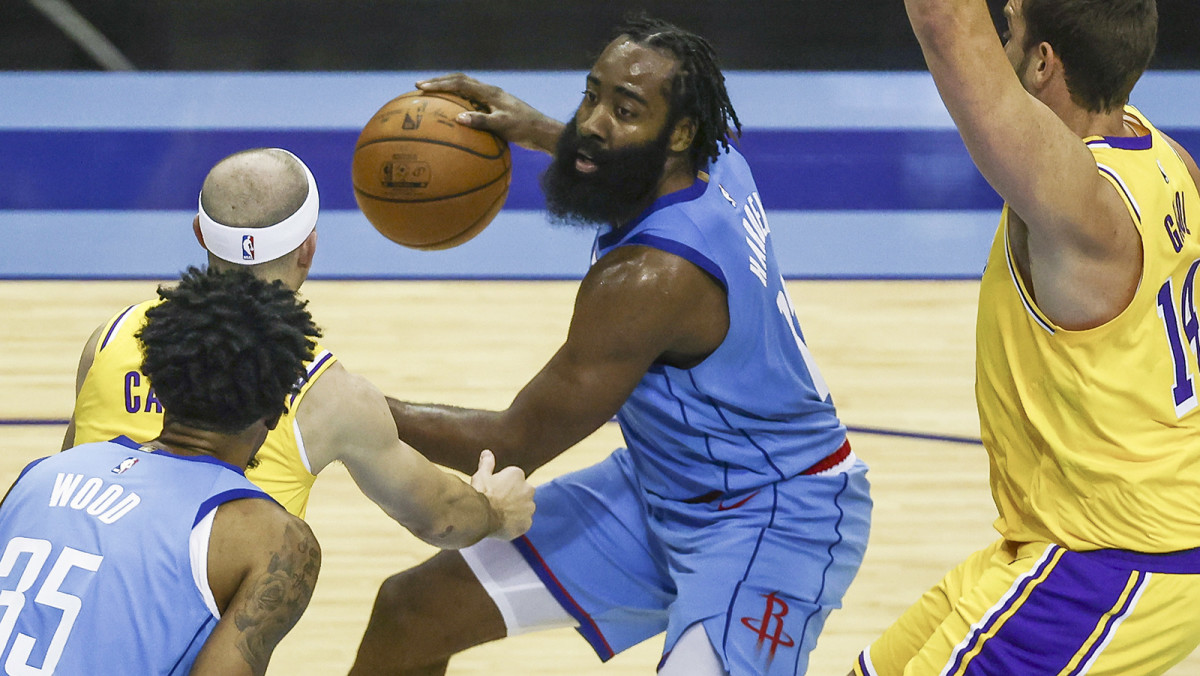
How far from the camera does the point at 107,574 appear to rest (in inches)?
72.8

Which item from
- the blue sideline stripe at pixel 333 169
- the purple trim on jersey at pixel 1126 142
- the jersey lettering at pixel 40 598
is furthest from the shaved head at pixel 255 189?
the blue sideline stripe at pixel 333 169

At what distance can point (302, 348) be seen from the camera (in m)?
2.04

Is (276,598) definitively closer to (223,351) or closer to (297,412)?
(223,351)

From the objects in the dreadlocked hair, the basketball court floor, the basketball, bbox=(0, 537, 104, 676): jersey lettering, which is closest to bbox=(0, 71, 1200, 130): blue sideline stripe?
the basketball court floor

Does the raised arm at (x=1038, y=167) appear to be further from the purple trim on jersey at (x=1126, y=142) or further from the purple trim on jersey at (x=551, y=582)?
the purple trim on jersey at (x=551, y=582)

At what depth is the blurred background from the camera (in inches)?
393

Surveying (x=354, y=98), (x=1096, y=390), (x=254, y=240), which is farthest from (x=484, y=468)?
(x=354, y=98)

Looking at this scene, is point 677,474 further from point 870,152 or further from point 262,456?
point 870,152

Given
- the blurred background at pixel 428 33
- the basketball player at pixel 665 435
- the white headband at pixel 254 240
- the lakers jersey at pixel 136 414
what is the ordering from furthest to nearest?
the blurred background at pixel 428 33 < the basketball player at pixel 665 435 < the white headband at pixel 254 240 < the lakers jersey at pixel 136 414

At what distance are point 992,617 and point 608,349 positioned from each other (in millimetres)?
908

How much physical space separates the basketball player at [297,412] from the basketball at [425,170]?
0.46 meters

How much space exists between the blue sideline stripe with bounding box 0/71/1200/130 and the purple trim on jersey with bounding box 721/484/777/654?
622cm

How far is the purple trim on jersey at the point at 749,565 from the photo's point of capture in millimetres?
2760

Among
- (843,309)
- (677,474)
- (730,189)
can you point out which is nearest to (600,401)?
(677,474)
